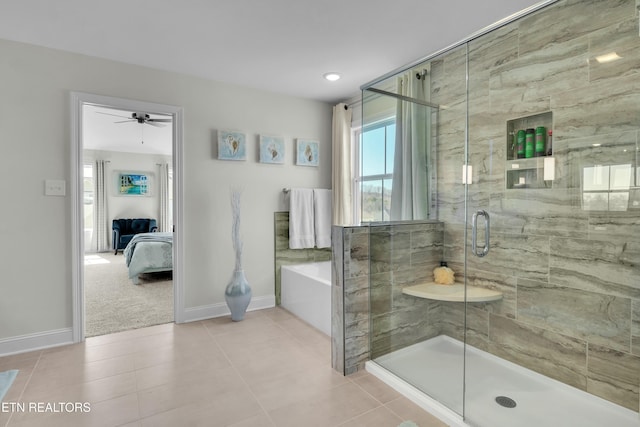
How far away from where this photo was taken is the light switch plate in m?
2.58

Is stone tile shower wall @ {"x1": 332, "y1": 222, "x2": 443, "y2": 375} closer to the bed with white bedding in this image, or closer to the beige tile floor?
the beige tile floor

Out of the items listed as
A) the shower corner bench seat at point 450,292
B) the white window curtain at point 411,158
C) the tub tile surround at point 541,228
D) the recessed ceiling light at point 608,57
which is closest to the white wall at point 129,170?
the white window curtain at point 411,158

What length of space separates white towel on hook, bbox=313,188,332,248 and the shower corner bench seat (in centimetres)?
149

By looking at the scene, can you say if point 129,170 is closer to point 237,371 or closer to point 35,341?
point 35,341

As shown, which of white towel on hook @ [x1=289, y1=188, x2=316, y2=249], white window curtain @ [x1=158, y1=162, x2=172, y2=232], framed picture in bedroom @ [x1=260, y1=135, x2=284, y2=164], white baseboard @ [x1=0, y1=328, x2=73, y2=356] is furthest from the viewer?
white window curtain @ [x1=158, y1=162, x2=172, y2=232]

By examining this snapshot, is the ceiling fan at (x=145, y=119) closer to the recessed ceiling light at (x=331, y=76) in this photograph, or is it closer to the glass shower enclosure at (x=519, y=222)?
the recessed ceiling light at (x=331, y=76)

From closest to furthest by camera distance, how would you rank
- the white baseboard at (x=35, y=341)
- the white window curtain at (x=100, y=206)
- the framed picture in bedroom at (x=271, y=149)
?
the white baseboard at (x=35, y=341) → the framed picture in bedroom at (x=271, y=149) → the white window curtain at (x=100, y=206)

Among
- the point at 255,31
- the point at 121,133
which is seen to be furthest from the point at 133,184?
the point at 255,31

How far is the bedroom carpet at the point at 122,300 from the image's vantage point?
10.3 feet

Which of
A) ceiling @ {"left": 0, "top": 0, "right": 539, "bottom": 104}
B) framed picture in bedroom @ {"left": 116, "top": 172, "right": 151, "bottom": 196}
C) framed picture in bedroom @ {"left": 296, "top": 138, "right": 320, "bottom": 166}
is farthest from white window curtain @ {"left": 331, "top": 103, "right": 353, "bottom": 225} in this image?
framed picture in bedroom @ {"left": 116, "top": 172, "right": 151, "bottom": 196}

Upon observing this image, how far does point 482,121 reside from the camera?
230cm

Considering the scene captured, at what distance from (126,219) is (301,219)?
5.62 m

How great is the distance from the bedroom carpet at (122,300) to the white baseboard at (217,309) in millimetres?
226

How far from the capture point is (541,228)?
2.11m
